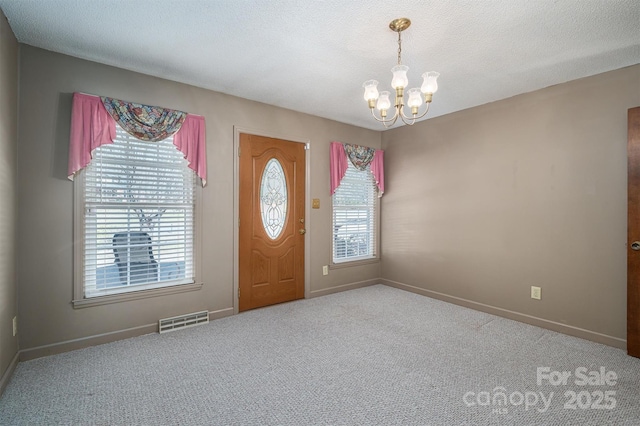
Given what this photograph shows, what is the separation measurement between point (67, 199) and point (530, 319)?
468 cm

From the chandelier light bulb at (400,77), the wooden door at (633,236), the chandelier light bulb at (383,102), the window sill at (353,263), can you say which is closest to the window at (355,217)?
the window sill at (353,263)

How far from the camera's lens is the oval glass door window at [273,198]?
155 inches

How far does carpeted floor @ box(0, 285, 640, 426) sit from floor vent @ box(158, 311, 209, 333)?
0.31ft

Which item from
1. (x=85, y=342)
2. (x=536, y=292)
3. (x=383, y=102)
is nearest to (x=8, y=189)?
(x=85, y=342)

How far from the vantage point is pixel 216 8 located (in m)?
2.09

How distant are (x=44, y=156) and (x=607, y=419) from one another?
4.40 meters

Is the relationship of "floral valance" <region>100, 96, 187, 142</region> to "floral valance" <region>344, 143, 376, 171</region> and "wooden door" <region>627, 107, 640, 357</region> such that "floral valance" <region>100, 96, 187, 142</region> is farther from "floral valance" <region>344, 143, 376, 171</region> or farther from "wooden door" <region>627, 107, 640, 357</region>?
"wooden door" <region>627, 107, 640, 357</region>

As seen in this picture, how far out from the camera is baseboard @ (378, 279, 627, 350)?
113 inches

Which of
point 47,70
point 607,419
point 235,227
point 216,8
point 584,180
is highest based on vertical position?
point 216,8

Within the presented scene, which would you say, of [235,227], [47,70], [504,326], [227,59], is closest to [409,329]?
[504,326]

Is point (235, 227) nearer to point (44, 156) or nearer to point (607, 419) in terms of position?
point (44, 156)

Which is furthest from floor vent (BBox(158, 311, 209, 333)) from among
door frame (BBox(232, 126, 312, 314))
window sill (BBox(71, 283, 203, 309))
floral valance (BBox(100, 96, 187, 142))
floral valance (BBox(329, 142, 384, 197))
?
floral valance (BBox(329, 142, 384, 197))

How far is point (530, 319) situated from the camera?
11.1ft

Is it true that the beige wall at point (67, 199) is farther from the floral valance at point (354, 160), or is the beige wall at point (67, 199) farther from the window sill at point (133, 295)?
the floral valance at point (354, 160)
